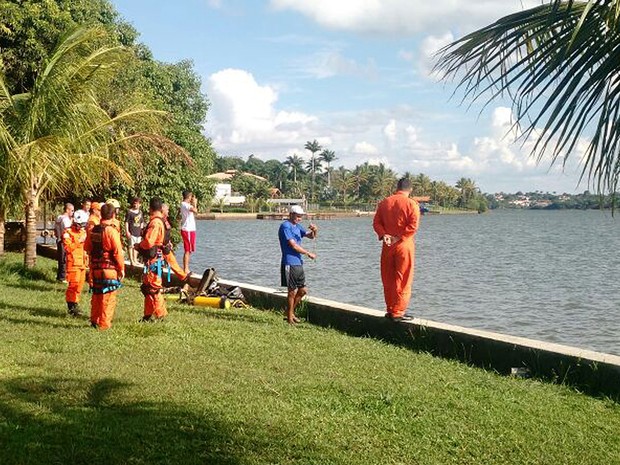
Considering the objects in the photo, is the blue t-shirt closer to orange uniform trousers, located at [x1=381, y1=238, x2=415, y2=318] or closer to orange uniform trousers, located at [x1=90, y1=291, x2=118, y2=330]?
orange uniform trousers, located at [x1=381, y1=238, x2=415, y2=318]

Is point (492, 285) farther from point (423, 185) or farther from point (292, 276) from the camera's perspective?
point (423, 185)

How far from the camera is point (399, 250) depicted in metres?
9.45

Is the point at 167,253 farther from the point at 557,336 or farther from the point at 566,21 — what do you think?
the point at 566,21

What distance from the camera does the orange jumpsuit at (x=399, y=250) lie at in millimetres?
9469

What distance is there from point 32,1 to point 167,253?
10.6 m

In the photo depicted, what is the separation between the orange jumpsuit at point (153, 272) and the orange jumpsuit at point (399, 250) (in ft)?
9.97

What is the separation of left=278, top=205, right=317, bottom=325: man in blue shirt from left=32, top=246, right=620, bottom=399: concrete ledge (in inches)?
24.9

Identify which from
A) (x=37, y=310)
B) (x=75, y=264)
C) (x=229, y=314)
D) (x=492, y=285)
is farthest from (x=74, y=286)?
(x=492, y=285)

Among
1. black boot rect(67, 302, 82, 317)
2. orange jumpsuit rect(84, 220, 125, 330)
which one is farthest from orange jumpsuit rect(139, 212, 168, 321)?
black boot rect(67, 302, 82, 317)

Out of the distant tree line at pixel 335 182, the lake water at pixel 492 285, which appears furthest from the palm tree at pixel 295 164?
the lake water at pixel 492 285

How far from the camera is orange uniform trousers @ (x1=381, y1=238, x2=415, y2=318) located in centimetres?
946

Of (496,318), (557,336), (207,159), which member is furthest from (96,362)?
(207,159)

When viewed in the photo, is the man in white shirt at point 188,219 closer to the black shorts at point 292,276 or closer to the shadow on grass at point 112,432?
the black shorts at point 292,276

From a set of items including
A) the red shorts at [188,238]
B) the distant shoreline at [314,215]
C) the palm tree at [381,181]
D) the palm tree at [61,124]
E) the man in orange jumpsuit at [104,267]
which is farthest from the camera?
the palm tree at [381,181]
